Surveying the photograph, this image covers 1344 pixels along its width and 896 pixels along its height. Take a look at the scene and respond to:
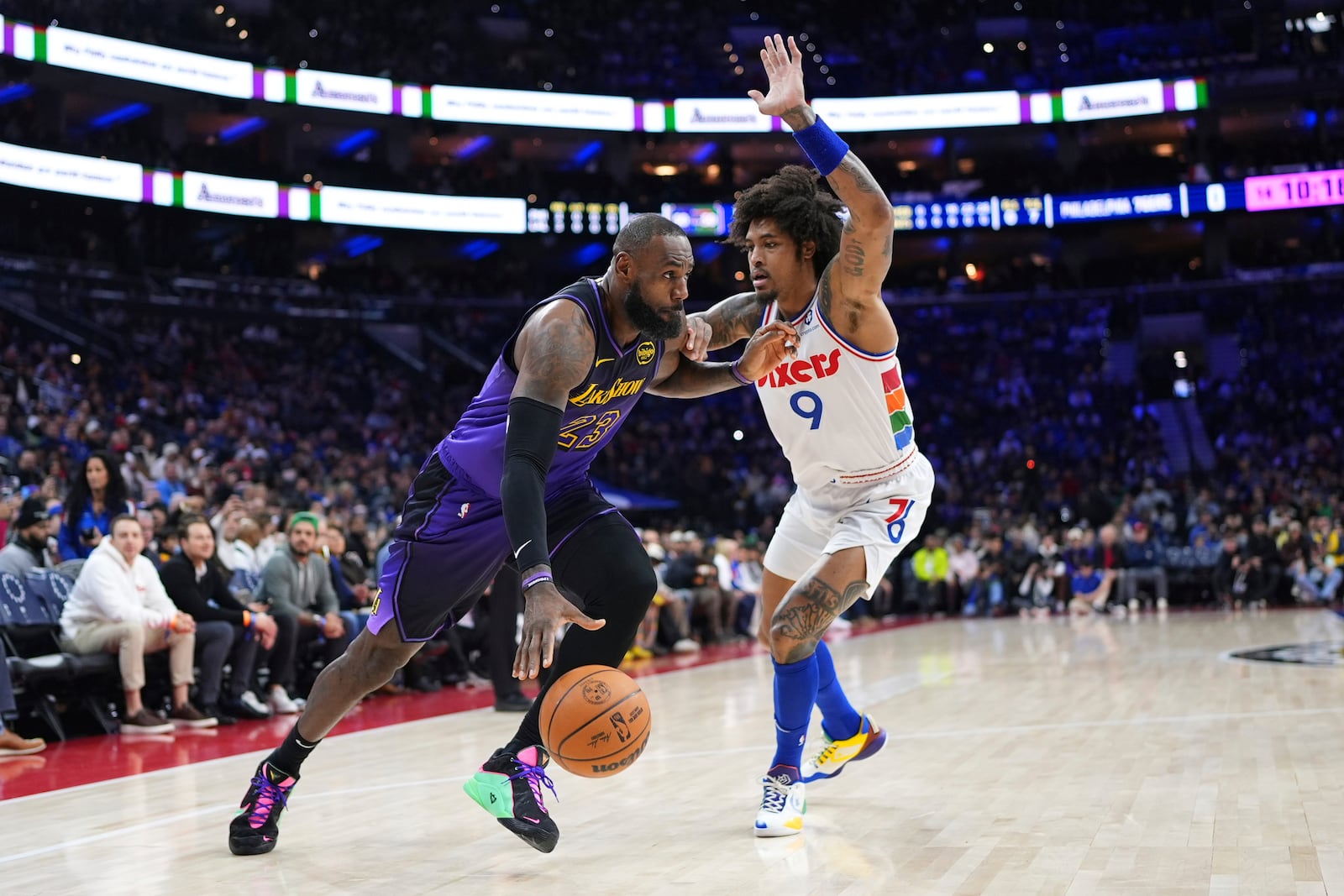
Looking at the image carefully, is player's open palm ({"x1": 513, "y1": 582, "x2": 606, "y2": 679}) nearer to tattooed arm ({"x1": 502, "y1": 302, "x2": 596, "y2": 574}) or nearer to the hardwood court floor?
tattooed arm ({"x1": 502, "y1": 302, "x2": 596, "y2": 574})

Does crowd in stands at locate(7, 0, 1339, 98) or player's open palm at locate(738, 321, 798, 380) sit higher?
crowd in stands at locate(7, 0, 1339, 98)

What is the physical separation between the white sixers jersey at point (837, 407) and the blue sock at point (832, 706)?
756 millimetres

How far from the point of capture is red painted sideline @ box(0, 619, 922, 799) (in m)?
5.90

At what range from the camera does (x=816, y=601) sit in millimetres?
4398

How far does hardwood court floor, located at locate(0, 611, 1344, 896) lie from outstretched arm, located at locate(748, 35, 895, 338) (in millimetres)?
1815

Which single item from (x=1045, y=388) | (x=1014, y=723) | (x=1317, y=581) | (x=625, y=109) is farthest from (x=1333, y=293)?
(x=1014, y=723)

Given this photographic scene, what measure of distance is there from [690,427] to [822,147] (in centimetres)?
2649

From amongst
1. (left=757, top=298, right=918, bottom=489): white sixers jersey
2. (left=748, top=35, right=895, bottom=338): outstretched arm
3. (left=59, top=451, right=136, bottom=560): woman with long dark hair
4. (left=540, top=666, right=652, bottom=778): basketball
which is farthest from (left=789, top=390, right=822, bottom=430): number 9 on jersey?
(left=59, top=451, right=136, bottom=560): woman with long dark hair

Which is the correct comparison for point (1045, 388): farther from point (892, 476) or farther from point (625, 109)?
point (892, 476)

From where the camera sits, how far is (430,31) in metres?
34.0

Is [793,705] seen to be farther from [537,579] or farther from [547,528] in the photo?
[537,579]

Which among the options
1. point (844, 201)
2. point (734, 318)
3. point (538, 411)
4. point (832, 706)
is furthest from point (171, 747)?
point (844, 201)

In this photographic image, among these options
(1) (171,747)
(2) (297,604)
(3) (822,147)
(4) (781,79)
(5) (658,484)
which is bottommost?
(1) (171,747)

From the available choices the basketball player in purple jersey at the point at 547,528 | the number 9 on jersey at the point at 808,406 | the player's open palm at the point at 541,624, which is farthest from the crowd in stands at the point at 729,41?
the player's open palm at the point at 541,624
